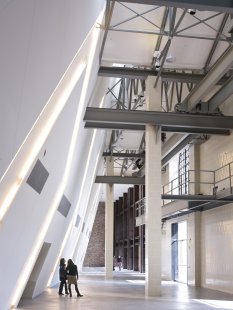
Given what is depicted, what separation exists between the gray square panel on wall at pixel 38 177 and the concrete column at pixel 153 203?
31.1 ft

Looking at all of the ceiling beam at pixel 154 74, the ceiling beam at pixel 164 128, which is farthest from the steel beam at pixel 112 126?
the ceiling beam at pixel 154 74

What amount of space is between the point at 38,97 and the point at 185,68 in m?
16.3

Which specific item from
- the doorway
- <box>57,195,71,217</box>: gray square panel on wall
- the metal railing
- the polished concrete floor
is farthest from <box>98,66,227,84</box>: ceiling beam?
the doorway

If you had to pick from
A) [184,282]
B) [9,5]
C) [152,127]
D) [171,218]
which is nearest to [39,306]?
[152,127]

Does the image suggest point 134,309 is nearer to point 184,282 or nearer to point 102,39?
point 102,39

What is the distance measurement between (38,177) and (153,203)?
423 inches

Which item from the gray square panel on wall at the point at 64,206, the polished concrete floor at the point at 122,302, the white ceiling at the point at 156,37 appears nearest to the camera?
the polished concrete floor at the point at 122,302

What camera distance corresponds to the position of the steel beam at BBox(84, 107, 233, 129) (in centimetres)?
2212

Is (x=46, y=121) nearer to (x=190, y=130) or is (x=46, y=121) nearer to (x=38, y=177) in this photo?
(x=38, y=177)

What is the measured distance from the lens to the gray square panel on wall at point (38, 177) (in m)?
12.0

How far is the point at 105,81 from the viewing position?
2650 cm

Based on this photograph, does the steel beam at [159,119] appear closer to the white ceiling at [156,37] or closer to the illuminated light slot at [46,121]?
the white ceiling at [156,37]

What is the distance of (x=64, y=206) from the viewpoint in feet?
68.3

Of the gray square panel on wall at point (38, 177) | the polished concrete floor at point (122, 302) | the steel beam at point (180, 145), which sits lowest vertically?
the polished concrete floor at point (122, 302)
